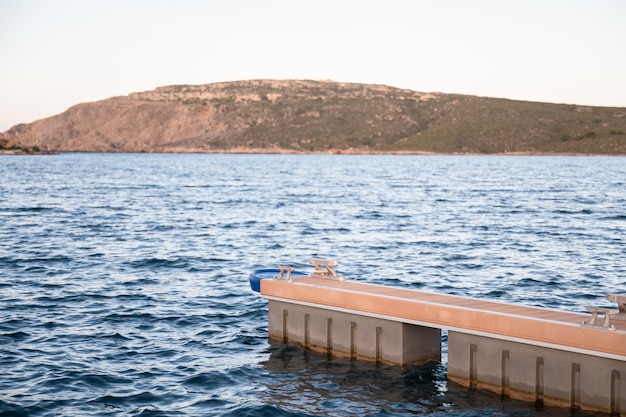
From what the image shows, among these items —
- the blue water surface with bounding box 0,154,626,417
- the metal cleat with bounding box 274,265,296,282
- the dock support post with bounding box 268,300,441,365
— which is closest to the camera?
the blue water surface with bounding box 0,154,626,417

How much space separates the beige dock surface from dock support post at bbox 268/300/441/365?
31 cm

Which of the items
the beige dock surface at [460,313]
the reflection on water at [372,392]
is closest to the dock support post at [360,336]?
the reflection on water at [372,392]

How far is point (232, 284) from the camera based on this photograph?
1014 inches

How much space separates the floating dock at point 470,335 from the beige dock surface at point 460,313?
1 centimetres

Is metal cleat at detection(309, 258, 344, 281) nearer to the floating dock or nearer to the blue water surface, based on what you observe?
the floating dock

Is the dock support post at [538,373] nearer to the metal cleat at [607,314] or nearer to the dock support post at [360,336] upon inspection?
the metal cleat at [607,314]

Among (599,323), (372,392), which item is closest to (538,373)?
(599,323)

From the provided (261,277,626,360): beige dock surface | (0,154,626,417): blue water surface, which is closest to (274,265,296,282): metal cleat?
(261,277,626,360): beige dock surface

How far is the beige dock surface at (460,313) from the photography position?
1245cm

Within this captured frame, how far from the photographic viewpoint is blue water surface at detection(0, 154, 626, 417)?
14297 millimetres

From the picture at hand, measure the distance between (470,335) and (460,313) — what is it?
39cm

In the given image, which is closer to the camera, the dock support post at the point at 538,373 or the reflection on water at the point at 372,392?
the dock support post at the point at 538,373

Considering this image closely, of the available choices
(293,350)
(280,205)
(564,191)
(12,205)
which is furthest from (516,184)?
(293,350)

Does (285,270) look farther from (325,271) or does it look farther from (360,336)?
(360,336)
